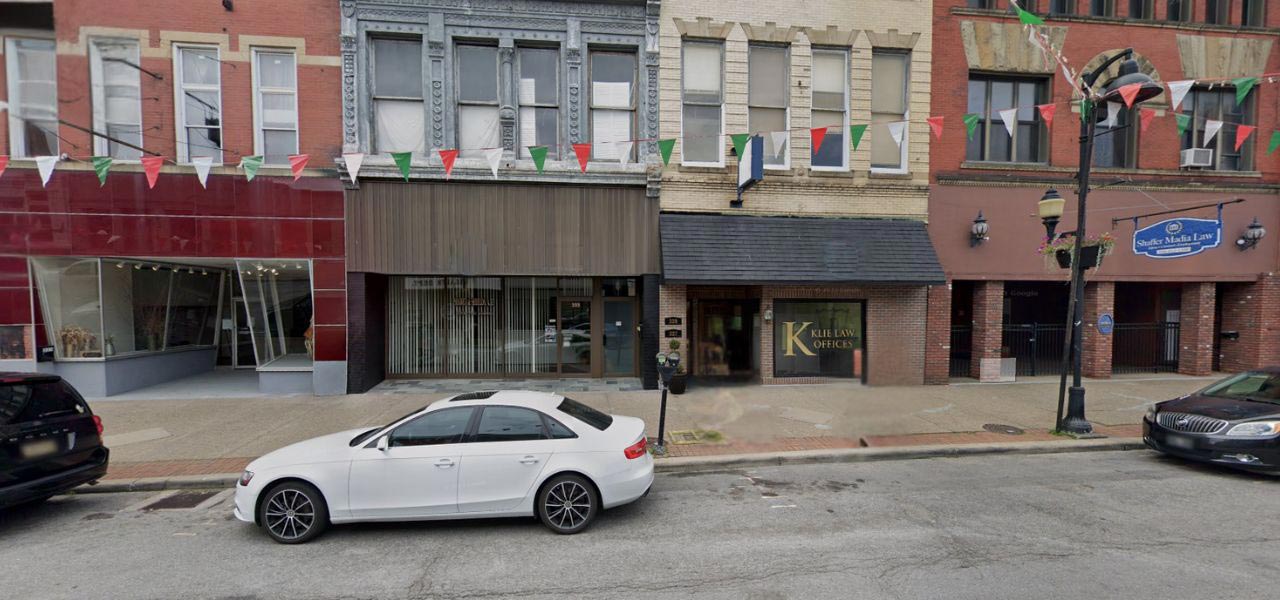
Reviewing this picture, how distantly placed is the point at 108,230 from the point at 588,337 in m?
10.4

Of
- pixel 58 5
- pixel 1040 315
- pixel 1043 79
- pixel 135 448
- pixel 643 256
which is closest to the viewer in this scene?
pixel 135 448

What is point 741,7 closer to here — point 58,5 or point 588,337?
point 588,337

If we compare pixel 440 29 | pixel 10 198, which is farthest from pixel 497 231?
pixel 10 198

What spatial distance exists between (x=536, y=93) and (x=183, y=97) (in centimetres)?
744

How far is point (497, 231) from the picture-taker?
11.3 meters

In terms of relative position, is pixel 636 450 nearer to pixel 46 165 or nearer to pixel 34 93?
pixel 46 165

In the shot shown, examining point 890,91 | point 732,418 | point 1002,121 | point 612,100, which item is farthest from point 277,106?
point 1002,121

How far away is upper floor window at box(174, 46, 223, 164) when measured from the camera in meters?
10.7

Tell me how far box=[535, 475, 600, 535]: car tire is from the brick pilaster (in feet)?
56.7

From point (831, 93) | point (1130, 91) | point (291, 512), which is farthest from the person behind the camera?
point (831, 93)

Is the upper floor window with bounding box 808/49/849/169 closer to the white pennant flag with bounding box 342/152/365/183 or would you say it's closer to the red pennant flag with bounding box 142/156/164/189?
the white pennant flag with bounding box 342/152/365/183

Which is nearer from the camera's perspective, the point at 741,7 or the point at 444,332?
the point at 741,7

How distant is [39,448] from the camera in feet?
16.6

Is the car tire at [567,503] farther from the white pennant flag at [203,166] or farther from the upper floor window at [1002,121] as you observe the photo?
the upper floor window at [1002,121]
